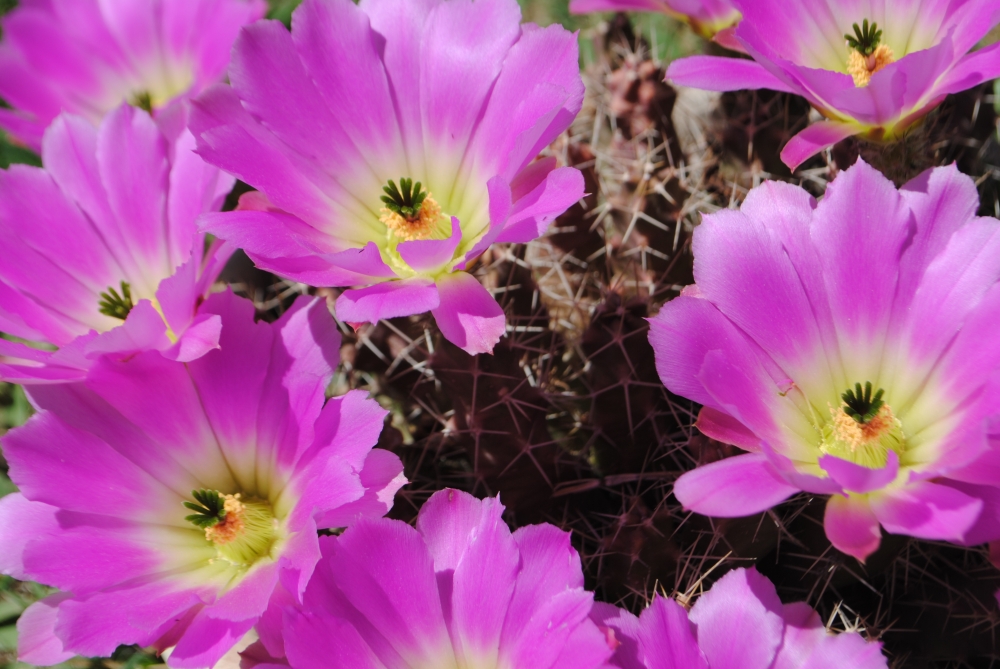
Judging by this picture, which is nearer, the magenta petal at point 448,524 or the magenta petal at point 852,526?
the magenta petal at point 852,526

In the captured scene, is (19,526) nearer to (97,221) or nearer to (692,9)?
(97,221)

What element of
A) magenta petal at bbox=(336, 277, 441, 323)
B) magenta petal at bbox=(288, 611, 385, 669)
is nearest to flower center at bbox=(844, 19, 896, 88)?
magenta petal at bbox=(336, 277, 441, 323)

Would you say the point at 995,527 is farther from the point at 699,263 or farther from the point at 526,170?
the point at 526,170

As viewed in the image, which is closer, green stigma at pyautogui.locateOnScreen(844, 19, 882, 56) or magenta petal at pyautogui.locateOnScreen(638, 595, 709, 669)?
magenta petal at pyautogui.locateOnScreen(638, 595, 709, 669)

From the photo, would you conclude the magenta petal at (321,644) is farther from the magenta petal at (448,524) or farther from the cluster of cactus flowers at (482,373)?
the magenta petal at (448,524)

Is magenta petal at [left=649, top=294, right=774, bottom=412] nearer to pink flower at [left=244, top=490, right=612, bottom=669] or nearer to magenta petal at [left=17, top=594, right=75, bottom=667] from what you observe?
pink flower at [left=244, top=490, right=612, bottom=669]

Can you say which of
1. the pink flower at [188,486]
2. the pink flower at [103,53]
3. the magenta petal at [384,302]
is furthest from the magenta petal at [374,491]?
the pink flower at [103,53]

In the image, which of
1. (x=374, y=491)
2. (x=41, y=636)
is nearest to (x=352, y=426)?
(x=374, y=491)
